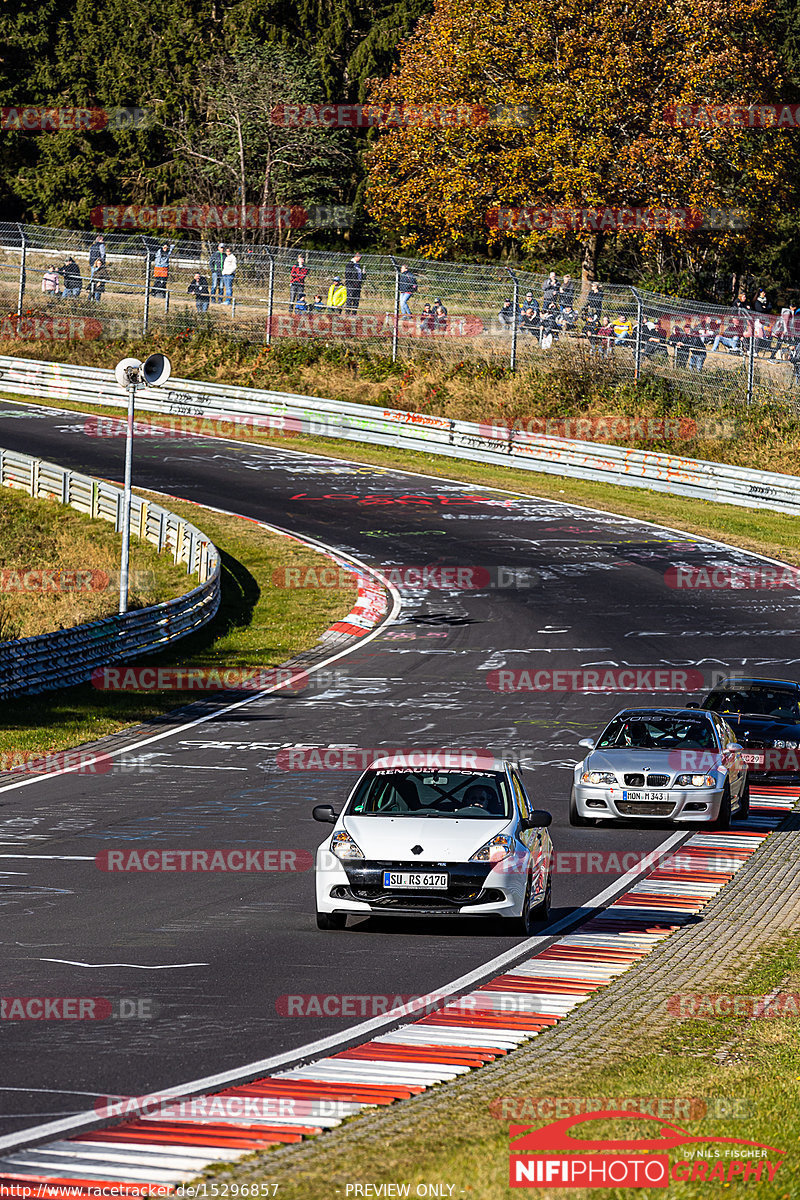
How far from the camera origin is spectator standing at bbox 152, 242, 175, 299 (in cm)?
5331

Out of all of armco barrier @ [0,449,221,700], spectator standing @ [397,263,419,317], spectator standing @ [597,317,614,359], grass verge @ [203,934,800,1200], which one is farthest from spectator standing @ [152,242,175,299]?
grass verge @ [203,934,800,1200]

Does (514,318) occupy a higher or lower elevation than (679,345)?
higher

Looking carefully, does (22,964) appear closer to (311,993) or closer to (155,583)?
(311,993)

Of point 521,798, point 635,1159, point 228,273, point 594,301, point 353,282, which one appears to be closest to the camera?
point 635,1159

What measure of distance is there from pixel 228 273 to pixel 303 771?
35767 mm

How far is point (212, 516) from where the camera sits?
41.2 meters

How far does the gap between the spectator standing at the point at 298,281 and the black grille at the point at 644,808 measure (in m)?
36.4

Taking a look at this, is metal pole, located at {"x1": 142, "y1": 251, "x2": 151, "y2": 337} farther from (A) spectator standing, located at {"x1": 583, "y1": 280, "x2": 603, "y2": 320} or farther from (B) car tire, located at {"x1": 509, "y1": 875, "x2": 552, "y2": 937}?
(B) car tire, located at {"x1": 509, "y1": 875, "x2": 552, "y2": 937}

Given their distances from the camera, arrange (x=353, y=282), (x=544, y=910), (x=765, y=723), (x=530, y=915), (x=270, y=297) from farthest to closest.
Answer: (x=270, y=297)
(x=353, y=282)
(x=765, y=723)
(x=544, y=910)
(x=530, y=915)

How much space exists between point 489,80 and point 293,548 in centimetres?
2605

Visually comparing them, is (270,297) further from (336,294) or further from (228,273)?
(336,294)


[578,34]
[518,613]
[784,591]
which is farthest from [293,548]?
[578,34]

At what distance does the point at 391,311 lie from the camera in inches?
2057

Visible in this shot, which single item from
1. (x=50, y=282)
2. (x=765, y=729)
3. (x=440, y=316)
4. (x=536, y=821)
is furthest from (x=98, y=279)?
(x=536, y=821)
